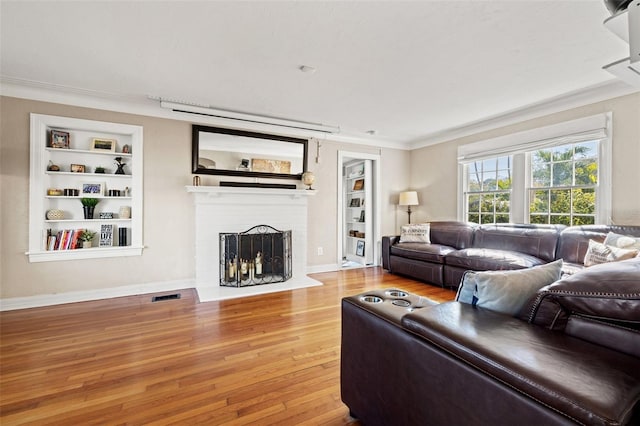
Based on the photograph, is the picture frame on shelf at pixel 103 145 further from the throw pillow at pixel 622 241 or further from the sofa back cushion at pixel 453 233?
the throw pillow at pixel 622 241

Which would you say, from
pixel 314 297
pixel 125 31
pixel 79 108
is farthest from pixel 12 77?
pixel 314 297

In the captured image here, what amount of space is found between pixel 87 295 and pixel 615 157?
20.4 ft

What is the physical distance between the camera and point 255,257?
13.3ft

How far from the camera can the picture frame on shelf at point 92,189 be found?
345cm

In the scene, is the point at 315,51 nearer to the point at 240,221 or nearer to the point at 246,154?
the point at 246,154

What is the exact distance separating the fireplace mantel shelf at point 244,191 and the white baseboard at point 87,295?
48.9 inches

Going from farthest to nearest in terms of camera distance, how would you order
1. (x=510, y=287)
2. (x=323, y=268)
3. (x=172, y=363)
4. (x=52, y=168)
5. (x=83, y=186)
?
1. (x=323, y=268)
2. (x=83, y=186)
3. (x=52, y=168)
4. (x=172, y=363)
5. (x=510, y=287)

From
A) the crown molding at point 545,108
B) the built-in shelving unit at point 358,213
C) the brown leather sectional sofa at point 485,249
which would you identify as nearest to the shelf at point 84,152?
the built-in shelving unit at point 358,213

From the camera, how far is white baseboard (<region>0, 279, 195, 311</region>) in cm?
308

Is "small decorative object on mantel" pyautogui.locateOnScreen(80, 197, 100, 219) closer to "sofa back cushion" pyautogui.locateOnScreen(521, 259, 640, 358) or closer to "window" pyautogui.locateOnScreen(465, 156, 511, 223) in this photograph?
"sofa back cushion" pyautogui.locateOnScreen(521, 259, 640, 358)

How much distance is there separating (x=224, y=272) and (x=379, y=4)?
11.2 feet

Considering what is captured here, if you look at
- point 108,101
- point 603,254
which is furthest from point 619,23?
point 108,101

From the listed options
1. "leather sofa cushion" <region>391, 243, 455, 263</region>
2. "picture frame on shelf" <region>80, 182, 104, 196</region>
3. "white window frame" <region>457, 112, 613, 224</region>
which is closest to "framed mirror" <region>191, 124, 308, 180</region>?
"picture frame on shelf" <region>80, 182, 104, 196</region>

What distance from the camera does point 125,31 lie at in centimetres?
214
